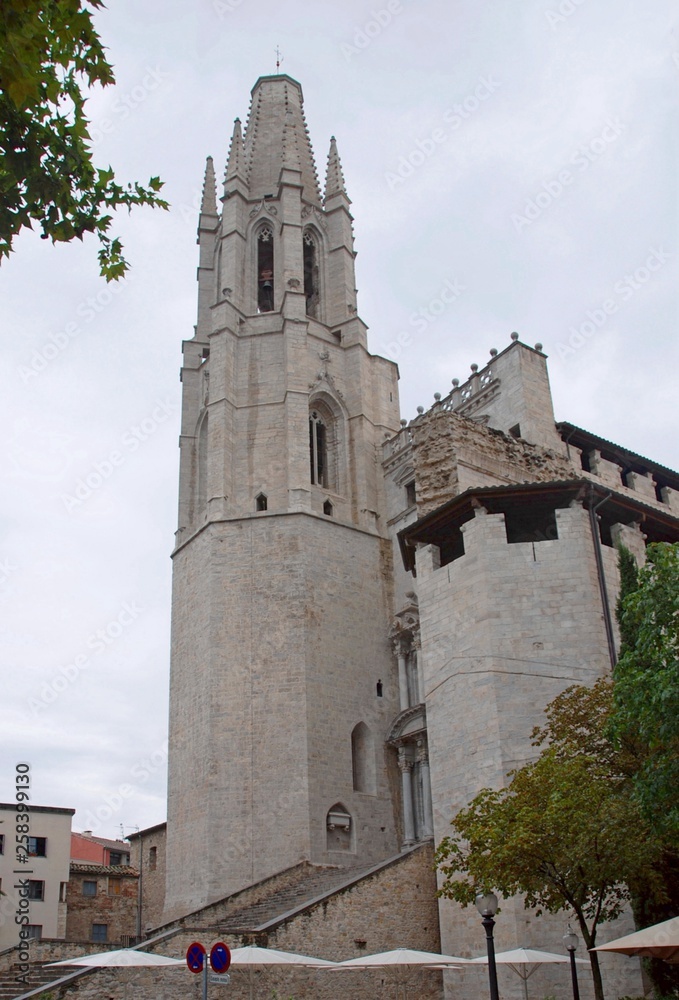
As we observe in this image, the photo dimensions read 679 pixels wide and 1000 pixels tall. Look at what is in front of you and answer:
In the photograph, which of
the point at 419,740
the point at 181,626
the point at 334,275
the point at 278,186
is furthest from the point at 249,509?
the point at 278,186

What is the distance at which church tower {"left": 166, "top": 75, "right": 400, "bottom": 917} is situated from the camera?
25438 millimetres

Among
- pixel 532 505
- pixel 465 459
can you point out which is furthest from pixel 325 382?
pixel 532 505

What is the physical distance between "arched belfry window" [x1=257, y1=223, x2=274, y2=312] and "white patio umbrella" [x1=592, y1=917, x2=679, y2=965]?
2763cm

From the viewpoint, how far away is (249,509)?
29.5m

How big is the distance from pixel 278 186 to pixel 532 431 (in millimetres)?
15054

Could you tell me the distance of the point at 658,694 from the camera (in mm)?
11594

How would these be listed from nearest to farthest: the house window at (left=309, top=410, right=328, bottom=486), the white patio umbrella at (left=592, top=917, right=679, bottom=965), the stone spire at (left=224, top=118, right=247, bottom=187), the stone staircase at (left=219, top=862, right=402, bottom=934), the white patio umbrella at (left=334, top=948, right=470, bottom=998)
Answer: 1. the white patio umbrella at (left=592, top=917, right=679, bottom=965)
2. the white patio umbrella at (left=334, top=948, right=470, bottom=998)
3. the stone staircase at (left=219, top=862, right=402, bottom=934)
4. the house window at (left=309, top=410, right=328, bottom=486)
5. the stone spire at (left=224, top=118, right=247, bottom=187)

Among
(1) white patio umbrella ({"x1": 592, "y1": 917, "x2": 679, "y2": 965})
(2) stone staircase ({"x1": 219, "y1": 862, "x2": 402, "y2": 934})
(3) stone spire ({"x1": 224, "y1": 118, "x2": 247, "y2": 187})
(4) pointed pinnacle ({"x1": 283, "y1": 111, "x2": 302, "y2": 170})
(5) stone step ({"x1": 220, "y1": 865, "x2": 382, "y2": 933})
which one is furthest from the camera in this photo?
(3) stone spire ({"x1": 224, "y1": 118, "x2": 247, "y2": 187})

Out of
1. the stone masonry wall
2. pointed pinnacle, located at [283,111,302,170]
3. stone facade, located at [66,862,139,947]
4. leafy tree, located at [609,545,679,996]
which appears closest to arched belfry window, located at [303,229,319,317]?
pointed pinnacle, located at [283,111,302,170]

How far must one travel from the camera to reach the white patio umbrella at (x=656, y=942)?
436 inches

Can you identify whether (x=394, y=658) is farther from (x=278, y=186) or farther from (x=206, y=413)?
(x=278, y=186)

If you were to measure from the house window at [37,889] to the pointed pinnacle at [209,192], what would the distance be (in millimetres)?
25570

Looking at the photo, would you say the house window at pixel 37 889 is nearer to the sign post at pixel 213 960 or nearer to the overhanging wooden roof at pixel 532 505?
the overhanging wooden roof at pixel 532 505

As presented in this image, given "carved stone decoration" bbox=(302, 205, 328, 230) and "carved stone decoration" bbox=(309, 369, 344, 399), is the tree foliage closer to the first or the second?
"carved stone decoration" bbox=(309, 369, 344, 399)
